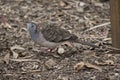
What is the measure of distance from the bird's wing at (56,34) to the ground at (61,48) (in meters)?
0.24

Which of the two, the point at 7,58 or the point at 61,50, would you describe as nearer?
the point at 7,58

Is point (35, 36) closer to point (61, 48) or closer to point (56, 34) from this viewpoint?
point (56, 34)

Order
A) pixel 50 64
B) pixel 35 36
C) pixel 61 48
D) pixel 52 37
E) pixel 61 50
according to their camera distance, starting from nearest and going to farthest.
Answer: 1. pixel 50 64
2. pixel 52 37
3. pixel 35 36
4. pixel 61 50
5. pixel 61 48

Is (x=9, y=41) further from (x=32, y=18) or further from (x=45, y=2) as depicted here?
(x=45, y=2)

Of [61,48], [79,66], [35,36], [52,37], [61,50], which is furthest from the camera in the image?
[61,48]

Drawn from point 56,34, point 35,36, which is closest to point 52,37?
point 56,34

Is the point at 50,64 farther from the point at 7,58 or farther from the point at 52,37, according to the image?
the point at 7,58

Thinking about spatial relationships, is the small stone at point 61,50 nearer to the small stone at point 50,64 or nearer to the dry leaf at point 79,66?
the small stone at point 50,64

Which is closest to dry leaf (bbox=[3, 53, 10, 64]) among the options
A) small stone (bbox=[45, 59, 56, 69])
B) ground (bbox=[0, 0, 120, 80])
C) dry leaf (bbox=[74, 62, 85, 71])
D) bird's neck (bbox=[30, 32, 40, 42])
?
ground (bbox=[0, 0, 120, 80])

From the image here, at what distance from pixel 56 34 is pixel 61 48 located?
1.40ft

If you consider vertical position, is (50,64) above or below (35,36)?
below

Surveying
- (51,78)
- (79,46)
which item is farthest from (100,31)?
(51,78)

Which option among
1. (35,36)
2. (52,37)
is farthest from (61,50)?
(35,36)

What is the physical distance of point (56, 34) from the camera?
5910 mm
